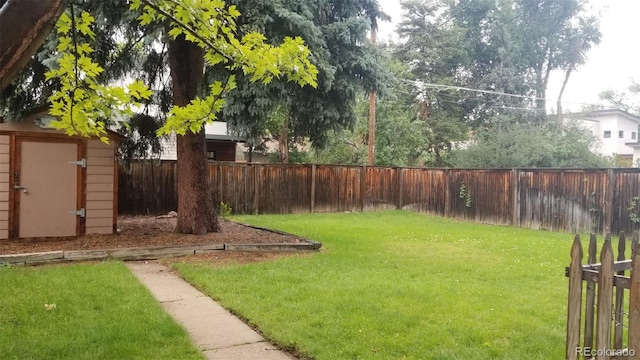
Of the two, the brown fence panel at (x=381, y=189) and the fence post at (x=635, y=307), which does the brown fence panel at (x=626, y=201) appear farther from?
the fence post at (x=635, y=307)

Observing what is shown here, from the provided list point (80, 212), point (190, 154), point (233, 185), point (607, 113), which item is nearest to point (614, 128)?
point (607, 113)

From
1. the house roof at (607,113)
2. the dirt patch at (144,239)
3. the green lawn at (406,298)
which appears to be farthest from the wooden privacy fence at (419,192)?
the house roof at (607,113)

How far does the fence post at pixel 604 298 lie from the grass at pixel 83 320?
107 inches

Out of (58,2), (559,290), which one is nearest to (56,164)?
(58,2)

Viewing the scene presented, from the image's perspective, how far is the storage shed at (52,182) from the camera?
Result: 844 cm

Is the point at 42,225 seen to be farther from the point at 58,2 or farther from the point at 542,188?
the point at 542,188

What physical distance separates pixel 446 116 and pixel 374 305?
2404cm

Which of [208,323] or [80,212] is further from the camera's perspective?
[80,212]

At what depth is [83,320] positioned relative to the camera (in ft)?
14.6

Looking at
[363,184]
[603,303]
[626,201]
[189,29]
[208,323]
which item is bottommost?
[208,323]

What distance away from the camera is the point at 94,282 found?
591 centimetres

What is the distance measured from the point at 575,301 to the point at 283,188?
532 inches

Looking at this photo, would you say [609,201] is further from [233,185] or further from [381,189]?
[233,185]

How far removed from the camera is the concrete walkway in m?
3.84
